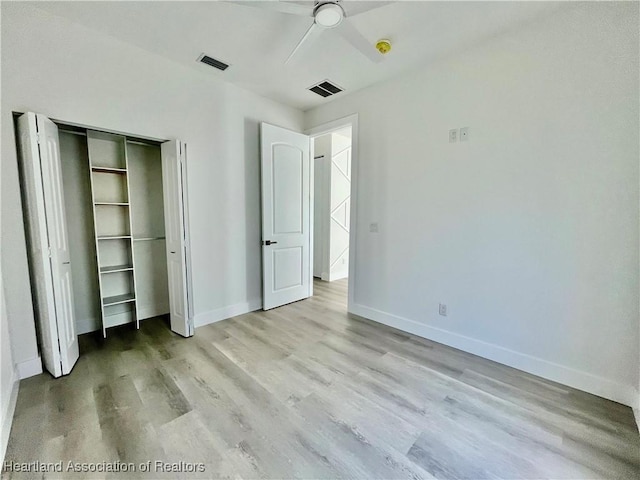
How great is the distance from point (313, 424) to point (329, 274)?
11.8 feet

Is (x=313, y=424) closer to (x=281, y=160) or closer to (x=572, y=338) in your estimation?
(x=572, y=338)

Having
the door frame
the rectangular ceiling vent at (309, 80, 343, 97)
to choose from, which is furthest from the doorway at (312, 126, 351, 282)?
the rectangular ceiling vent at (309, 80, 343, 97)

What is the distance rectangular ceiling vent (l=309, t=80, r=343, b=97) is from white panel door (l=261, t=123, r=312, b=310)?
0.63 metres

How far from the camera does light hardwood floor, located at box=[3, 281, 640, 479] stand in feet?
4.57

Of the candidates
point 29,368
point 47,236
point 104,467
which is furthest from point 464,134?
point 29,368

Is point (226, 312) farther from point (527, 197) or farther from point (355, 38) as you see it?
point (527, 197)

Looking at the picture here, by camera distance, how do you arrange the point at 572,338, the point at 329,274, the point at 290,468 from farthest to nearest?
1. the point at 329,274
2. the point at 572,338
3. the point at 290,468

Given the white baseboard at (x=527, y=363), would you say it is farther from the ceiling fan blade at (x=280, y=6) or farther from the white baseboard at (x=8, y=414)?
the white baseboard at (x=8, y=414)

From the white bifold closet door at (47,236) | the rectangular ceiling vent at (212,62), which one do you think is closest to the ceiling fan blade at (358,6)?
the rectangular ceiling vent at (212,62)

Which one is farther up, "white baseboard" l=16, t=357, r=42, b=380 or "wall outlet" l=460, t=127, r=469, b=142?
"wall outlet" l=460, t=127, r=469, b=142

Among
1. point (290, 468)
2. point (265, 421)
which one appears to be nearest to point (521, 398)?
point (290, 468)

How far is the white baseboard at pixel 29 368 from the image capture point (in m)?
2.02

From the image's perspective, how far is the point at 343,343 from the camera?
8.77ft

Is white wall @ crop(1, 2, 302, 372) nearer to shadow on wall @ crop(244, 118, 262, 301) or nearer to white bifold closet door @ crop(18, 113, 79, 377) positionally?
shadow on wall @ crop(244, 118, 262, 301)
